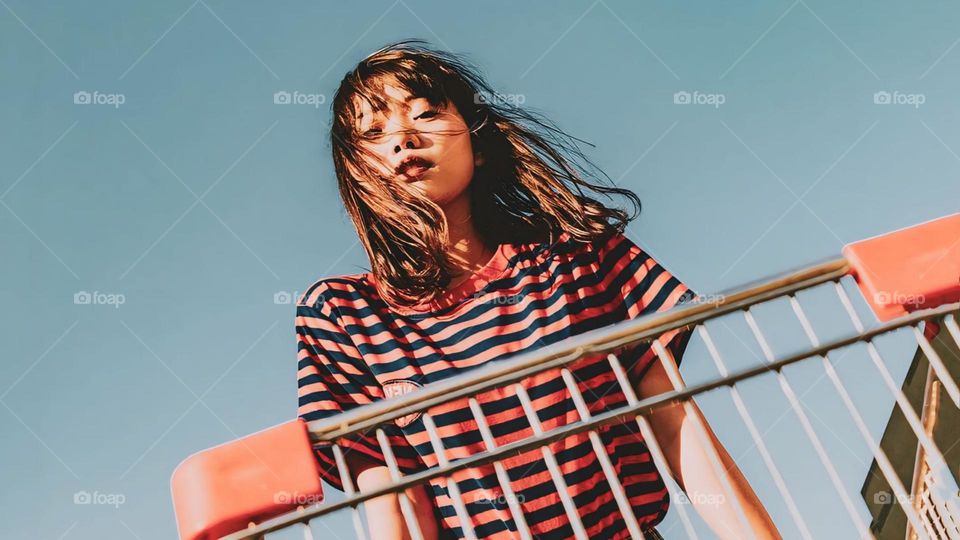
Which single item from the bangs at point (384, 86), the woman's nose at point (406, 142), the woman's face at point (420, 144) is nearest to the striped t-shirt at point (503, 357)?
the woman's face at point (420, 144)

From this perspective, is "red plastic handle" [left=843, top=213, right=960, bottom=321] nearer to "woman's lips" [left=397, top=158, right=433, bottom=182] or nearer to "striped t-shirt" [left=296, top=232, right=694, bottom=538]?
"striped t-shirt" [left=296, top=232, right=694, bottom=538]

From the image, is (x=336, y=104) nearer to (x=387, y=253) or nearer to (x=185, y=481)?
(x=387, y=253)

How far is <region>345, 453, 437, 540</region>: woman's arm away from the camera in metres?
1.95

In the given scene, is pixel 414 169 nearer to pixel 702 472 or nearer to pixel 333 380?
pixel 333 380

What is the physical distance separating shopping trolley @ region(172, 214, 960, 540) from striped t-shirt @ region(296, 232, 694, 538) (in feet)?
0.83

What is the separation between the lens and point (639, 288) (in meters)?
2.07

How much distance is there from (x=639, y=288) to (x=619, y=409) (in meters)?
0.62

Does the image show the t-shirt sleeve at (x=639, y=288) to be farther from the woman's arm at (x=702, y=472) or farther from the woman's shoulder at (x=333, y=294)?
the woman's shoulder at (x=333, y=294)

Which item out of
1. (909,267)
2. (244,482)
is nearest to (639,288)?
(909,267)

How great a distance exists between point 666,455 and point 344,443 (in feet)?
2.72

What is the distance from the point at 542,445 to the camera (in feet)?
4.86

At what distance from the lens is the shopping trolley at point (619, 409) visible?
1485 mm

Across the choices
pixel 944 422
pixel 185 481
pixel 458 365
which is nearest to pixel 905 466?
pixel 944 422

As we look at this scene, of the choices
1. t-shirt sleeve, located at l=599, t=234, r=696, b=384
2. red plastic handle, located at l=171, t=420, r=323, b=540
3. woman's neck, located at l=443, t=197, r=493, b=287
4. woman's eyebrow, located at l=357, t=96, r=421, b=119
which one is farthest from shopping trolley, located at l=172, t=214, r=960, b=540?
woman's eyebrow, located at l=357, t=96, r=421, b=119
